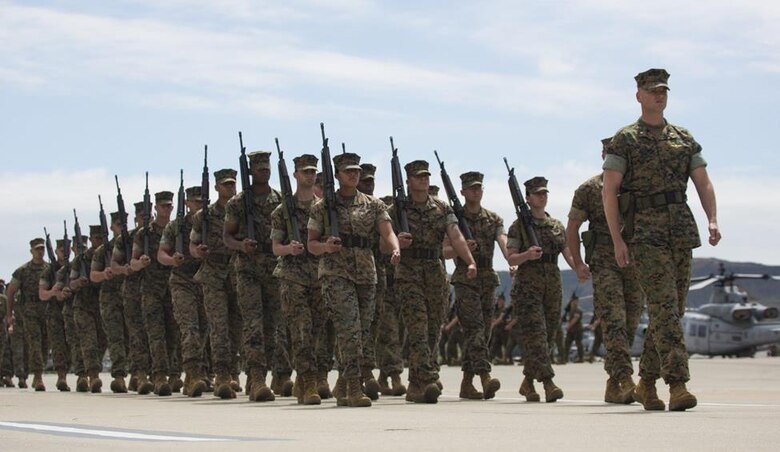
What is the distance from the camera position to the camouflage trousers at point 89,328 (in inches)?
805

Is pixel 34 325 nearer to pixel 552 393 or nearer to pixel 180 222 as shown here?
pixel 180 222

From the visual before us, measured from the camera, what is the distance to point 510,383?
2003cm

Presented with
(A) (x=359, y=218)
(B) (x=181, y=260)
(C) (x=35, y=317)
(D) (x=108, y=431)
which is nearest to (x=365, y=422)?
(D) (x=108, y=431)

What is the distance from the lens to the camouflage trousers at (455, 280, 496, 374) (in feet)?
46.5

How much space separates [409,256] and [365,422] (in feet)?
13.9

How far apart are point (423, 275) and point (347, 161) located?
148cm

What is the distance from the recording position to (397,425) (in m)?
9.73

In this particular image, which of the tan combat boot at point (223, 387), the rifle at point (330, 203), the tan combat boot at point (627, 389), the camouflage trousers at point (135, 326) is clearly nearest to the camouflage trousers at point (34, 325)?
the camouflage trousers at point (135, 326)

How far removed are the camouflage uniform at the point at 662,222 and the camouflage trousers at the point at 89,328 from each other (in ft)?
36.2

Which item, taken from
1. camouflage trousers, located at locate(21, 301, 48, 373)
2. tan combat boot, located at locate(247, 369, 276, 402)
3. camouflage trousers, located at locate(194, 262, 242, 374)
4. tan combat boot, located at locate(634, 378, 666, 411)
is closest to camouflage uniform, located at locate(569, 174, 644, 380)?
tan combat boot, located at locate(634, 378, 666, 411)

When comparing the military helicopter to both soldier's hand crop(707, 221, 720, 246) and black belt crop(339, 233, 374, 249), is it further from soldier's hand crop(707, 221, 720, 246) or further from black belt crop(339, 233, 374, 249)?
soldier's hand crop(707, 221, 720, 246)

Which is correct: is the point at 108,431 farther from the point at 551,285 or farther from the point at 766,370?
the point at 766,370

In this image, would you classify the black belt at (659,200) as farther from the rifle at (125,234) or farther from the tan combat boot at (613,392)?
the rifle at (125,234)

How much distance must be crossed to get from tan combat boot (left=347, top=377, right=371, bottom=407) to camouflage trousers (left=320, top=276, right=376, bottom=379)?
0.17 feet
